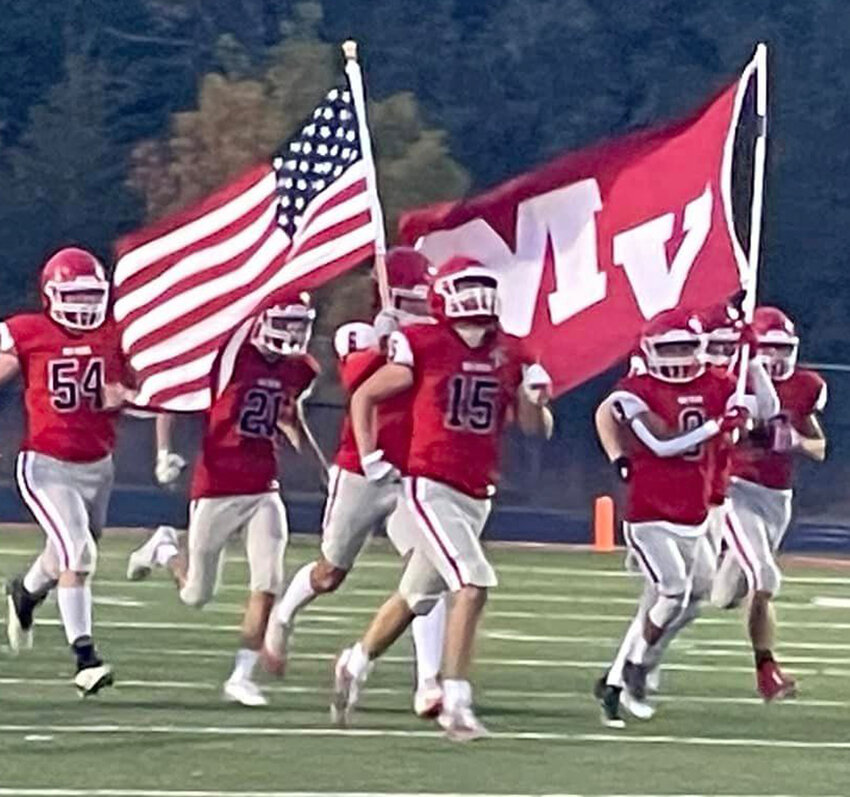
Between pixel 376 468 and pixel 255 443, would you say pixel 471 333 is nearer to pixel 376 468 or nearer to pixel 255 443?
pixel 376 468

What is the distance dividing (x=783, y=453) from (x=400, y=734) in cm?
259

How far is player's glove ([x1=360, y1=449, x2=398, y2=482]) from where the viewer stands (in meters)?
10.5

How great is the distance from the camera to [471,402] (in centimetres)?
1054

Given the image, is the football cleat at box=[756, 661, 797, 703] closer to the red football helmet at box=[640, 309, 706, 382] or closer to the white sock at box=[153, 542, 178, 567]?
the red football helmet at box=[640, 309, 706, 382]

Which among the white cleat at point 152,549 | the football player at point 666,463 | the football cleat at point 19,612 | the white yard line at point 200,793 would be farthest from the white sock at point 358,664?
the white cleat at point 152,549

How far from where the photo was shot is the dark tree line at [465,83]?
40625 millimetres

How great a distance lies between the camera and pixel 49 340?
37.7 ft

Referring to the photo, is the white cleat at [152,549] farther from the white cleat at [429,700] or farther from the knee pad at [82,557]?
the white cleat at [429,700]

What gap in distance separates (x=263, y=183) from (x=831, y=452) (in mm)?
18989

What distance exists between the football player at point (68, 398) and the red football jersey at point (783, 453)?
8.36ft

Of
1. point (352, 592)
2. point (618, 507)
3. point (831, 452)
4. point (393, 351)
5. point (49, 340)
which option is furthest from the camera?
point (831, 452)

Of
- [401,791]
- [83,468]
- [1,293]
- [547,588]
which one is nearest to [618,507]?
[547,588]

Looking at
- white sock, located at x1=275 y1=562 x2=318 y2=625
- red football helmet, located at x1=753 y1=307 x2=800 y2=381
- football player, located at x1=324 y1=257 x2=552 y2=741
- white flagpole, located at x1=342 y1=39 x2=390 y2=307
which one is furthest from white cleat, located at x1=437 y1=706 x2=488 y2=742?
red football helmet, located at x1=753 y1=307 x2=800 y2=381

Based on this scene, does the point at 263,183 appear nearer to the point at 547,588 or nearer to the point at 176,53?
the point at 547,588
